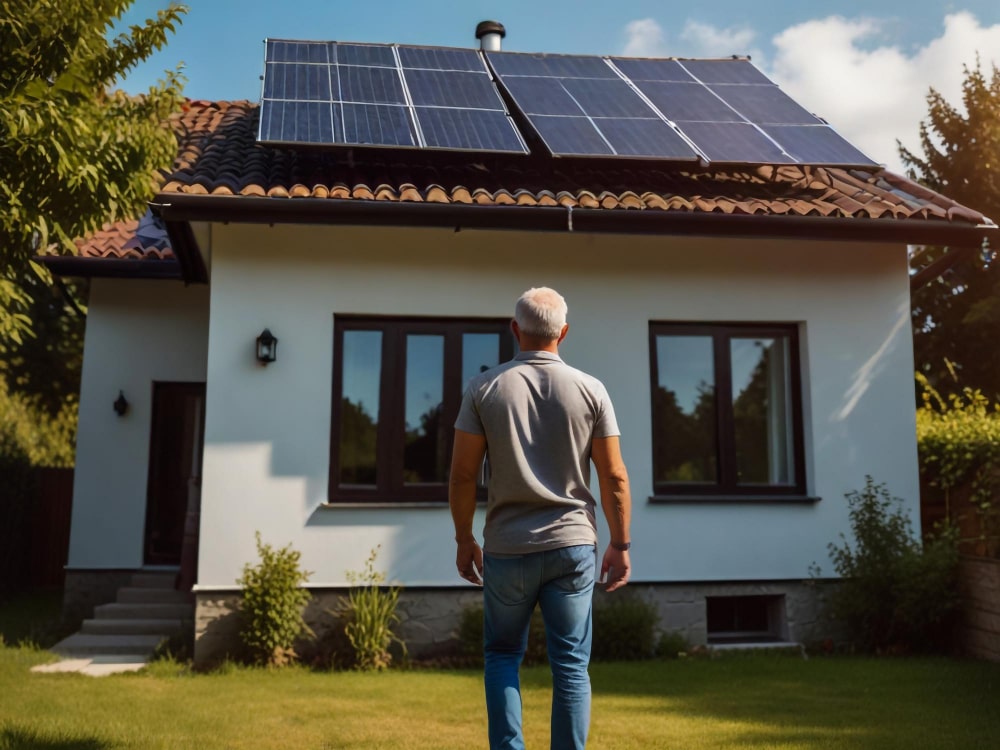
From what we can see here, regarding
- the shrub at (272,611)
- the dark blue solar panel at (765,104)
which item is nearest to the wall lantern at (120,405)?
the shrub at (272,611)

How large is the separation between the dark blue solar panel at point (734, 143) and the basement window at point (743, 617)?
3.78 metres

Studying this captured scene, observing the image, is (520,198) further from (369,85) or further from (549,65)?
(549,65)

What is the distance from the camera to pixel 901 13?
40.9ft

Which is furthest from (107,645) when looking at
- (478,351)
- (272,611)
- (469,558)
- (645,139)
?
(645,139)

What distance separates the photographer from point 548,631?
3398mm

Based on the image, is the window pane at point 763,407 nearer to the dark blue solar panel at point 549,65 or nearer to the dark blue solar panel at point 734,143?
the dark blue solar panel at point 734,143

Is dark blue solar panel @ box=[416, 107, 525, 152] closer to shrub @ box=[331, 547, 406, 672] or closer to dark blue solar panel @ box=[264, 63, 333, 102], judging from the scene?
dark blue solar panel @ box=[264, 63, 333, 102]

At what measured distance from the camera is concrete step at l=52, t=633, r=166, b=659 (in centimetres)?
768

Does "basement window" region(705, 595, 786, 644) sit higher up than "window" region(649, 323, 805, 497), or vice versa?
"window" region(649, 323, 805, 497)

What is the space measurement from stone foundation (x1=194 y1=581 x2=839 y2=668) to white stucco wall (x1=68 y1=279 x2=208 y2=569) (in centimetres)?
304

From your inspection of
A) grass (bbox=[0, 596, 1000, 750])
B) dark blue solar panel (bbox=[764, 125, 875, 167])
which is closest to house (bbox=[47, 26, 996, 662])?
dark blue solar panel (bbox=[764, 125, 875, 167])

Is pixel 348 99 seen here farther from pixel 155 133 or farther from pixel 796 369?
pixel 796 369

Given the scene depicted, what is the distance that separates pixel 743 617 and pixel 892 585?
4.46 ft

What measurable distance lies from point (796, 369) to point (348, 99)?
190 inches
